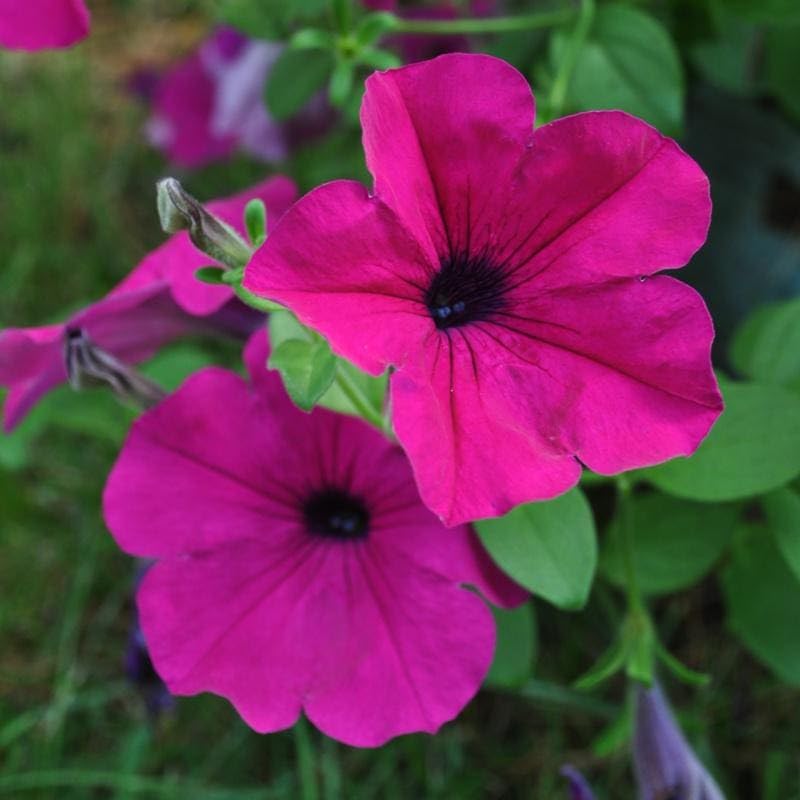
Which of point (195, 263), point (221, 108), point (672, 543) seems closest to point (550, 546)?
point (672, 543)

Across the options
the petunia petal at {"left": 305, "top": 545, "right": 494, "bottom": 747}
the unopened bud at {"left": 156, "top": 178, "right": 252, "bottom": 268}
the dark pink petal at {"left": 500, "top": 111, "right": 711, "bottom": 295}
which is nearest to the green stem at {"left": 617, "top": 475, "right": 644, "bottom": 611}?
the petunia petal at {"left": 305, "top": 545, "right": 494, "bottom": 747}

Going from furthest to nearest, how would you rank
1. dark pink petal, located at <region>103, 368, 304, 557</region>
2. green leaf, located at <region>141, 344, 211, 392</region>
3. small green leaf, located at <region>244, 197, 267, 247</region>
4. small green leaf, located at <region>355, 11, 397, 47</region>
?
1. green leaf, located at <region>141, 344, 211, 392</region>
2. small green leaf, located at <region>355, 11, 397, 47</region>
3. dark pink petal, located at <region>103, 368, 304, 557</region>
4. small green leaf, located at <region>244, 197, 267, 247</region>

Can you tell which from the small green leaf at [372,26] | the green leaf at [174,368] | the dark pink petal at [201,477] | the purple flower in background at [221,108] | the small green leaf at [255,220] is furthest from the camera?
the purple flower in background at [221,108]

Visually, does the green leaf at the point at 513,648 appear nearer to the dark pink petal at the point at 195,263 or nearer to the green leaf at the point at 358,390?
the green leaf at the point at 358,390

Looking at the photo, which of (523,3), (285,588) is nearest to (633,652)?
(285,588)

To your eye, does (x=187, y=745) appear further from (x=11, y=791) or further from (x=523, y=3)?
(x=523, y=3)

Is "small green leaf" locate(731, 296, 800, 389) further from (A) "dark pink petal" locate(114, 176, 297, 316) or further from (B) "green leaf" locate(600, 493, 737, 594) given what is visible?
(A) "dark pink petal" locate(114, 176, 297, 316)

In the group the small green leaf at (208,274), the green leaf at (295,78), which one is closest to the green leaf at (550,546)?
the small green leaf at (208,274)
